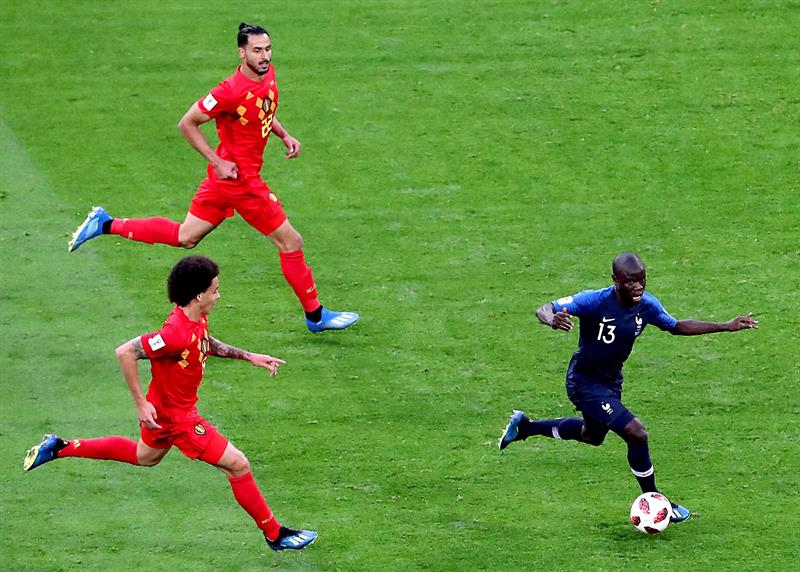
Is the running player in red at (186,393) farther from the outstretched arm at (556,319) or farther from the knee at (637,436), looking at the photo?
the knee at (637,436)

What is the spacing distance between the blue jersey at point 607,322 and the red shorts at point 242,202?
11.5 feet

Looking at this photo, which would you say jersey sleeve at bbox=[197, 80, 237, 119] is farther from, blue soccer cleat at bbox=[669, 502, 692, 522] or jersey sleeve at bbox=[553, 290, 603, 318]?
blue soccer cleat at bbox=[669, 502, 692, 522]

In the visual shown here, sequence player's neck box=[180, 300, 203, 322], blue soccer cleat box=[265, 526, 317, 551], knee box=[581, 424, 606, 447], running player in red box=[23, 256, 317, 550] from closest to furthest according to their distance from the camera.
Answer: running player in red box=[23, 256, 317, 550], player's neck box=[180, 300, 203, 322], blue soccer cleat box=[265, 526, 317, 551], knee box=[581, 424, 606, 447]

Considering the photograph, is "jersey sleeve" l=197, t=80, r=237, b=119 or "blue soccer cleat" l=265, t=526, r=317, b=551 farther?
"jersey sleeve" l=197, t=80, r=237, b=119

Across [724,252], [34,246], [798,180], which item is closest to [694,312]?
[724,252]

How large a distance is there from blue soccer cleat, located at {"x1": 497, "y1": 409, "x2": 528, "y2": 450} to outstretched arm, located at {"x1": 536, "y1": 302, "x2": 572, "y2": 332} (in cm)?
146

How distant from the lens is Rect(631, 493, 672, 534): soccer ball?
1048cm

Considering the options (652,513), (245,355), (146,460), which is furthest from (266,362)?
(652,513)

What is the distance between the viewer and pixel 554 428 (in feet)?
37.2

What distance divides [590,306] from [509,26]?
390 inches

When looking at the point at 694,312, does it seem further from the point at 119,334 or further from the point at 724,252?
the point at 119,334

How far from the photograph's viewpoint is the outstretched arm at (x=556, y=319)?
10.1 meters

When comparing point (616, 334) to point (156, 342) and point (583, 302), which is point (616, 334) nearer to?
point (583, 302)

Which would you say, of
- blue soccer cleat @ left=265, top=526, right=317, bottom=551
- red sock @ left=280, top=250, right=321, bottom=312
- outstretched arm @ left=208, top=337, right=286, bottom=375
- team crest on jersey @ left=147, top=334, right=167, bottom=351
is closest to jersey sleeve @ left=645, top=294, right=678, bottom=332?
outstretched arm @ left=208, top=337, right=286, bottom=375
